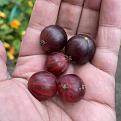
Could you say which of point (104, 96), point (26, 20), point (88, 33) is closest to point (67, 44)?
point (88, 33)

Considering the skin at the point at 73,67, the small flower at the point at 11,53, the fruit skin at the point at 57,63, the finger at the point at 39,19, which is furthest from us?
the small flower at the point at 11,53

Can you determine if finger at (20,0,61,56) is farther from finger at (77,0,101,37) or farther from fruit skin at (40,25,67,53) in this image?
finger at (77,0,101,37)

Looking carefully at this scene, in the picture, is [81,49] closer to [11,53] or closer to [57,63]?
[57,63]

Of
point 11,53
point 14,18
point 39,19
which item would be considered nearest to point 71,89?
point 39,19

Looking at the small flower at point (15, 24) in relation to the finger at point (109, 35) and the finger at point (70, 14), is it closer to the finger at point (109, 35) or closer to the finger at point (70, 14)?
the finger at point (70, 14)

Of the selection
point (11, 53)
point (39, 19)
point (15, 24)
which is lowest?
point (11, 53)

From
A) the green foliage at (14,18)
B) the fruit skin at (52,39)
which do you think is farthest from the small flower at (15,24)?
the fruit skin at (52,39)

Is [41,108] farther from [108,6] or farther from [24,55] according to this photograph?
[108,6]
